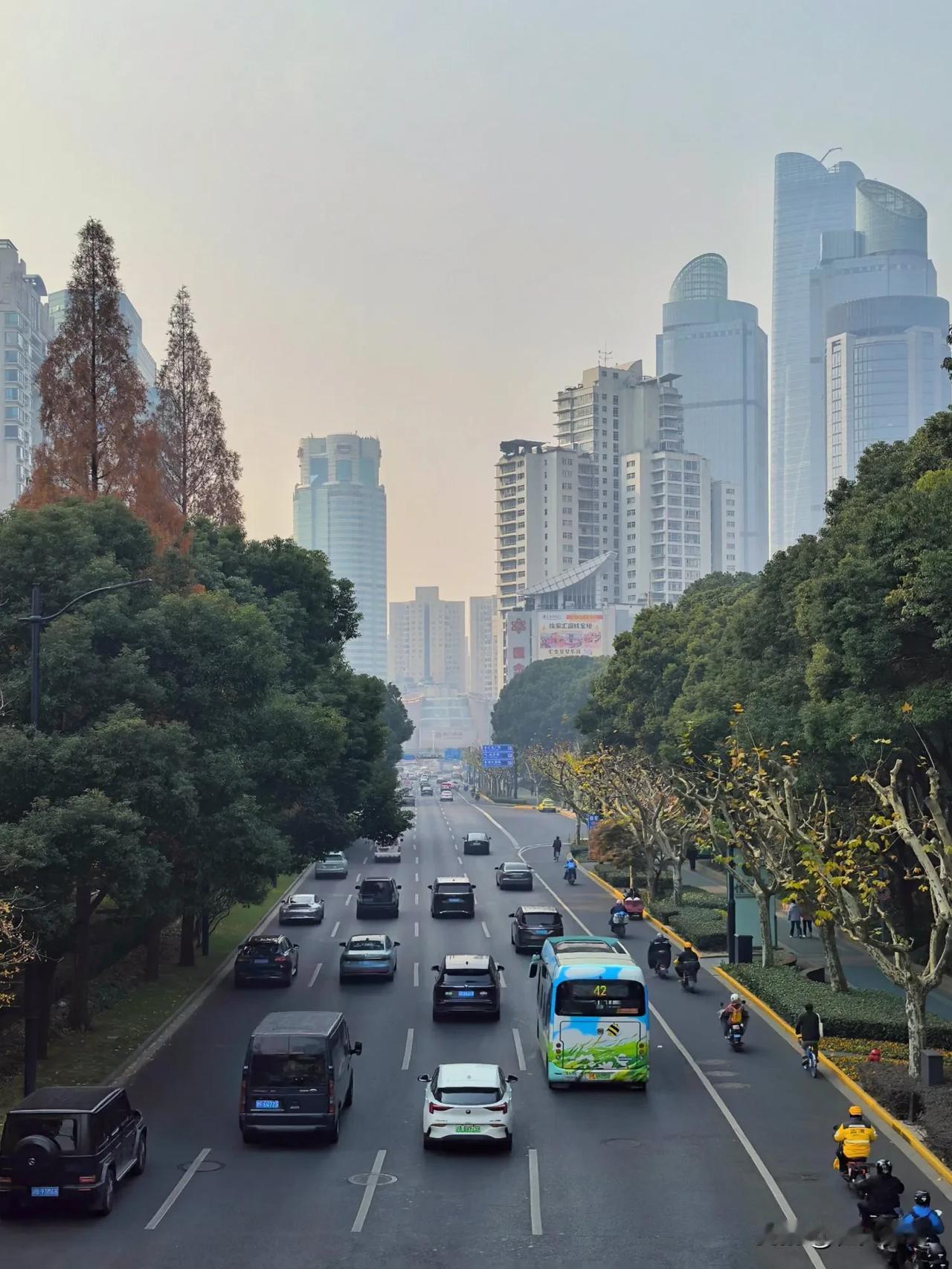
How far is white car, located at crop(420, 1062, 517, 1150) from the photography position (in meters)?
23.6

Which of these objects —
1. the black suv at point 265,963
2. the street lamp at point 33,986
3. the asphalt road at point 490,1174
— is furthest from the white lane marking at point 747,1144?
the black suv at point 265,963

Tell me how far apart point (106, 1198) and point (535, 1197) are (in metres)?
6.39

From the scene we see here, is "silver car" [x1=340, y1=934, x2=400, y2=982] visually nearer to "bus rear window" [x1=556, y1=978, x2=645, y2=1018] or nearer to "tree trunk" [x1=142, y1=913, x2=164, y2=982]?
"tree trunk" [x1=142, y1=913, x2=164, y2=982]

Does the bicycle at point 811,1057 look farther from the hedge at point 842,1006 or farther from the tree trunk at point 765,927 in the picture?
the tree trunk at point 765,927

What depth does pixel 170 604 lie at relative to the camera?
3488cm

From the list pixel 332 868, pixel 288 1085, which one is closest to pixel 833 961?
pixel 288 1085

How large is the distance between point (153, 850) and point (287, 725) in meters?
11.3

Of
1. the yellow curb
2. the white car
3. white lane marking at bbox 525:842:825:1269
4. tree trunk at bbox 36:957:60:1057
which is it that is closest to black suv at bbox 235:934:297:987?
tree trunk at bbox 36:957:60:1057

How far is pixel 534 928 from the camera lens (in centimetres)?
4741

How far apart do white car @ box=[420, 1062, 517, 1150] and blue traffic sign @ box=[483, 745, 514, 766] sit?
126503mm

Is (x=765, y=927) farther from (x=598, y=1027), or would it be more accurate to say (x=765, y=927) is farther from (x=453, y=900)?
(x=453, y=900)

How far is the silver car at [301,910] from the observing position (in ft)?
184

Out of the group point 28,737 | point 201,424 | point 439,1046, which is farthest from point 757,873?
point 201,424

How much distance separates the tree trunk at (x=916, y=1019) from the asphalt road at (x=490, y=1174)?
6.06 ft
